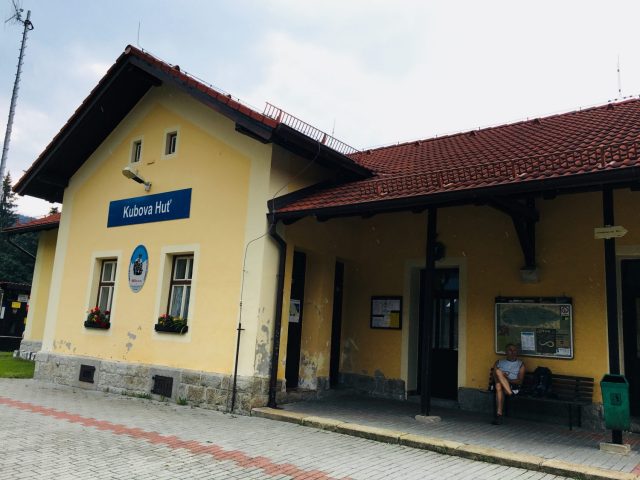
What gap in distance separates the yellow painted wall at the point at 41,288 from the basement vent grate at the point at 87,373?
5.27 metres

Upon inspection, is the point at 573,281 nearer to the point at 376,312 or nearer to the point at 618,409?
the point at 618,409

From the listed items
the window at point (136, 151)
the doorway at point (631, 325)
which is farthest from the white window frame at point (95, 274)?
the doorway at point (631, 325)

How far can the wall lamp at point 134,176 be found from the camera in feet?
32.9

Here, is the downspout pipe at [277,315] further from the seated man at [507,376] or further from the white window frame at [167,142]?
the seated man at [507,376]

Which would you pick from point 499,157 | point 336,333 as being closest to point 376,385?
point 336,333

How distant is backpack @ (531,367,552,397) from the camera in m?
7.42

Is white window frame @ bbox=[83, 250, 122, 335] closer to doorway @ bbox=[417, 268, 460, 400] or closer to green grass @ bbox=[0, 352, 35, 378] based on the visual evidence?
green grass @ bbox=[0, 352, 35, 378]

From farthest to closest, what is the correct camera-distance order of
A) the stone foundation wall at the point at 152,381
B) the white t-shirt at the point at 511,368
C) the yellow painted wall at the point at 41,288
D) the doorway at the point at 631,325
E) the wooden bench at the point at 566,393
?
the yellow painted wall at the point at 41,288
the stone foundation wall at the point at 152,381
the white t-shirt at the point at 511,368
the doorway at the point at 631,325
the wooden bench at the point at 566,393

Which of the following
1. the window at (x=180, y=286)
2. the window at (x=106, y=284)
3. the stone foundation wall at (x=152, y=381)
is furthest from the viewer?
the window at (x=106, y=284)

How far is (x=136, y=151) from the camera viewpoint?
11.0m

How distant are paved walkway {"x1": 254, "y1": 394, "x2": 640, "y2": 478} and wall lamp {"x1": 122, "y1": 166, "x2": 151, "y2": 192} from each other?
5034 mm

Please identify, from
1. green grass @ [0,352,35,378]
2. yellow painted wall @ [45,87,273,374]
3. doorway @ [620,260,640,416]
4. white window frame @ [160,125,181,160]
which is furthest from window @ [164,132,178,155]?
doorway @ [620,260,640,416]

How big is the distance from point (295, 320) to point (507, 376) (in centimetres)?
352

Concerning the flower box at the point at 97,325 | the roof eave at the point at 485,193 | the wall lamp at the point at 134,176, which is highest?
the wall lamp at the point at 134,176
